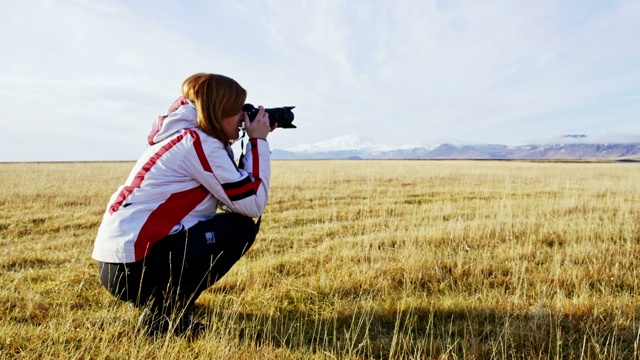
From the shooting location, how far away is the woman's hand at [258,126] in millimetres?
2658

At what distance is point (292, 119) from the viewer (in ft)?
9.75

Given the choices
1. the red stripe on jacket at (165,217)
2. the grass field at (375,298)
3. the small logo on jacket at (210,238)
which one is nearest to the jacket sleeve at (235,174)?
the red stripe on jacket at (165,217)

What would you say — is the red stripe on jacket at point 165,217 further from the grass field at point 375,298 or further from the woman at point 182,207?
the grass field at point 375,298

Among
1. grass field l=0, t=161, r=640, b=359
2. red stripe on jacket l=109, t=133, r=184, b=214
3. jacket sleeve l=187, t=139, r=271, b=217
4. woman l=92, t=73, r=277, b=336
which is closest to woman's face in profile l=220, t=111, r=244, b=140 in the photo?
woman l=92, t=73, r=277, b=336

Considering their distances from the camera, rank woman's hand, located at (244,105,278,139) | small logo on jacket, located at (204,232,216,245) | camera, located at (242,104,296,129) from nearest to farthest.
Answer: small logo on jacket, located at (204,232,216,245) → woman's hand, located at (244,105,278,139) → camera, located at (242,104,296,129)

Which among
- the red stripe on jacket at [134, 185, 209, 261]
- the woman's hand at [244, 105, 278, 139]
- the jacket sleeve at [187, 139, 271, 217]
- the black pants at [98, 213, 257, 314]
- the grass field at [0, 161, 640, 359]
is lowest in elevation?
the grass field at [0, 161, 640, 359]

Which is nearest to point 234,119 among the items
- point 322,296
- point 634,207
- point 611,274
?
point 322,296

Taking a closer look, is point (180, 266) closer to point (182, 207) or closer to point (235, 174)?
point (182, 207)

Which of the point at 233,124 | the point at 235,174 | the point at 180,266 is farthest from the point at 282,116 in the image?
the point at 180,266

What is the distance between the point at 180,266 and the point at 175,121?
3.07 feet

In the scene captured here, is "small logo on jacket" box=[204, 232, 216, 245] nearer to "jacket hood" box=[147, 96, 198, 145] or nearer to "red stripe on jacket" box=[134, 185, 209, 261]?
"red stripe on jacket" box=[134, 185, 209, 261]

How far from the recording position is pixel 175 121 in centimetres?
230

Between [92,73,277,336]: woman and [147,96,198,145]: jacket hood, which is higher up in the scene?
[147,96,198,145]: jacket hood

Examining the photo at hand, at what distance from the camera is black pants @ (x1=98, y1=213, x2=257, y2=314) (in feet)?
7.37
